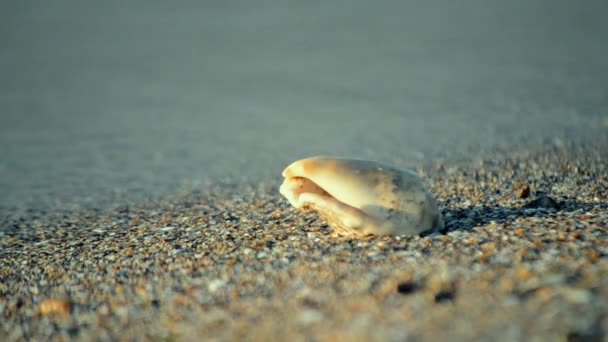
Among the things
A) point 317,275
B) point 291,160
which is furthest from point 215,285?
point 291,160

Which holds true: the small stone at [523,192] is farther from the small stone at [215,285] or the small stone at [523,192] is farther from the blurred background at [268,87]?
the small stone at [215,285]

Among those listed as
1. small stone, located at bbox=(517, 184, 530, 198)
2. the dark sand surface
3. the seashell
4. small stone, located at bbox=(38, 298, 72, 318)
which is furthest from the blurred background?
the seashell

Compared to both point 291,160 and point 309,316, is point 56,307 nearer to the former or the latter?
point 309,316

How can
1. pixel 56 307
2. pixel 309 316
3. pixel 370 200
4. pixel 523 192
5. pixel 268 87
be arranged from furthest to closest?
pixel 268 87 → pixel 523 192 → pixel 370 200 → pixel 56 307 → pixel 309 316

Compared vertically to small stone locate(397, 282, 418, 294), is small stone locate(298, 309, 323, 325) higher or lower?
lower

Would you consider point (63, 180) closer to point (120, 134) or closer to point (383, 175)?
point (120, 134)

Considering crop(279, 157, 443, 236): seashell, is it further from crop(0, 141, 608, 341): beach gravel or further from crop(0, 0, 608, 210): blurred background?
crop(0, 0, 608, 210): blurred background
